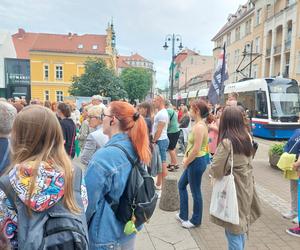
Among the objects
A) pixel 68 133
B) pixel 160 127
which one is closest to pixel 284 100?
pixel 160 127

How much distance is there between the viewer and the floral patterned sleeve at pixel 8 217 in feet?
4.76

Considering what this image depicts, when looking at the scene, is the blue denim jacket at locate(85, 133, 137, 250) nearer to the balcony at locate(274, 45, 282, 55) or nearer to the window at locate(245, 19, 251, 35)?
the balcony at locate(274, 45, 282, 55)

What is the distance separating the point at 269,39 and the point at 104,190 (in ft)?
130

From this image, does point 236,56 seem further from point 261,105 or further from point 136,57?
point 136,57

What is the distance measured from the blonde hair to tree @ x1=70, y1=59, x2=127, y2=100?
36.1m

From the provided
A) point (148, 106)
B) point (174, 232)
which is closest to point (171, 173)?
point (148, 106)

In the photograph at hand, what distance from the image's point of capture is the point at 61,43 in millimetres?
59719

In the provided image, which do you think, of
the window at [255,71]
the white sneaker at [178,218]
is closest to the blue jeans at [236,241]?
the white sneaker at [178,218]

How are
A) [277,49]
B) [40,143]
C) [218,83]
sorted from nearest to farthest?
[40,143]
[218,83]
[277,49]

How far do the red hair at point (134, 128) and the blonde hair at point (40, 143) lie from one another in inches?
25.1

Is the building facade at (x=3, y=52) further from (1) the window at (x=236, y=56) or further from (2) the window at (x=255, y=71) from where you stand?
(1) the window at (x=236, y=56)

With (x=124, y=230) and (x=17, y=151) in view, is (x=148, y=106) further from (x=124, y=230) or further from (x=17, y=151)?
(x=17, y=151)

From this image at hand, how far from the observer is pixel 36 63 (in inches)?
2197

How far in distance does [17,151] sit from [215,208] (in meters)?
2.09
